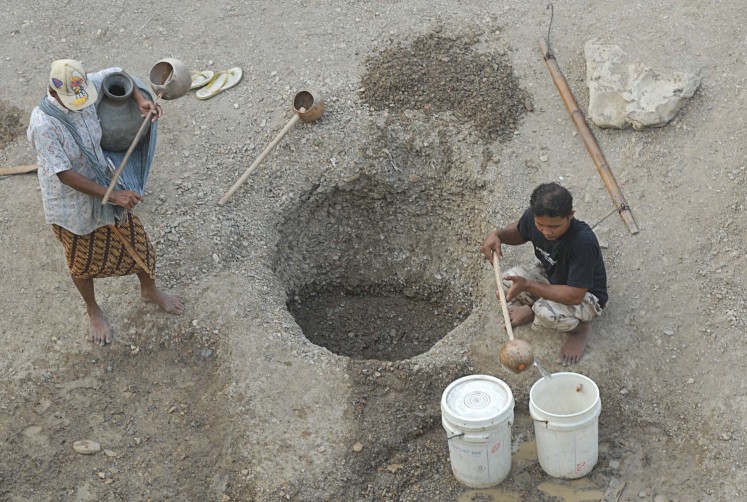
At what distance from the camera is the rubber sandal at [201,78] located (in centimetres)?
659

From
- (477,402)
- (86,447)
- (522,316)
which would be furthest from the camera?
(522,316)

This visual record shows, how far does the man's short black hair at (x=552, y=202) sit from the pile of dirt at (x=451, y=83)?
1842mm

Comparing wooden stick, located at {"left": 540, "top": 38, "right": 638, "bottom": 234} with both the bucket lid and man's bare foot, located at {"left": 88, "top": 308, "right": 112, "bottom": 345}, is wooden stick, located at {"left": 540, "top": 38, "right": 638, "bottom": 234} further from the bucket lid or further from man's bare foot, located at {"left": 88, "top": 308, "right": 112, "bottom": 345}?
man's bare foot, located at {"left": 88, "top": 308, "right": 112, "bottom": 345}

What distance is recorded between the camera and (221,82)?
659 centimetres

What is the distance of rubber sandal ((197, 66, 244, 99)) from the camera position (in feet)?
21.4

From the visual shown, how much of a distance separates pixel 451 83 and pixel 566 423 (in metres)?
3.04

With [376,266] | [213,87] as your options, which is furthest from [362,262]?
[213,87]

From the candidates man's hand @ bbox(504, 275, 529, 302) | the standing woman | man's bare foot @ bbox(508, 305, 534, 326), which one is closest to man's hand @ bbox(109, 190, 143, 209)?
the standing woman

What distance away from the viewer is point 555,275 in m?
4.74

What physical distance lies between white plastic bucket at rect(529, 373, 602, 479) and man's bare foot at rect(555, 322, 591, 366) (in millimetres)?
456

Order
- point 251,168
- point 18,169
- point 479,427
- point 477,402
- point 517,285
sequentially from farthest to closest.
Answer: point 18,169 < point 251,168 < point 517,285 < point 477,402 < point 479,427

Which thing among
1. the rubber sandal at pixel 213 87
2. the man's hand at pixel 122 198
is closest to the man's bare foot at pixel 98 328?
the man's hand at pixel 122 198

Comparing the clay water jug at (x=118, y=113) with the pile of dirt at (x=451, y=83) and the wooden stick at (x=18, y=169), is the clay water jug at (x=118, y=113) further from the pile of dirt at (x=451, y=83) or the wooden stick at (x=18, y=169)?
the pile of dirt at (x=451, y=83)

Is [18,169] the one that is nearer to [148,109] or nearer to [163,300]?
[163,300]
